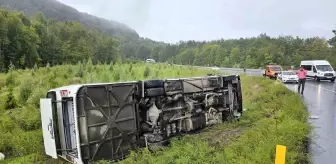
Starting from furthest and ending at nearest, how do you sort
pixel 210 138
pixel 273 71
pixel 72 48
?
pixel 72 48 → pixel 273 71 → pixel 210 138

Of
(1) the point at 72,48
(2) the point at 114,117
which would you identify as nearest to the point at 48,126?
(2) the point at 114,117

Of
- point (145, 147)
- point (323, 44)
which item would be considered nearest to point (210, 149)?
point (145, 147)

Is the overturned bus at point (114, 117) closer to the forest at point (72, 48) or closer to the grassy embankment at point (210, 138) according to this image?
the grassy embankment at point (210, 138)

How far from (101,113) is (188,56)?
116m

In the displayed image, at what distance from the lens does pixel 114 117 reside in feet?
26.2

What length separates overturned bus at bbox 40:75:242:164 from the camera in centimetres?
736

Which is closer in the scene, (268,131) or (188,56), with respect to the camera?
(268,131)

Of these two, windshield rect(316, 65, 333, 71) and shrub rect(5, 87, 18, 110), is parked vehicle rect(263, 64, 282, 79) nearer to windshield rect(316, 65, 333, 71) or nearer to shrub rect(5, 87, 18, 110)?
windshield rect(316, 65, 333, 71)

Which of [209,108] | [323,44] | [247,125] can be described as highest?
[323,44]

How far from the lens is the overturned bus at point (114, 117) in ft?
24.1

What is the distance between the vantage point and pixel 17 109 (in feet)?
42.6

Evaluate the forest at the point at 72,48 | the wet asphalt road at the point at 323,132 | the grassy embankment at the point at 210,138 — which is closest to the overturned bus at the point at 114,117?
the grassy embankment at the point at 210,138

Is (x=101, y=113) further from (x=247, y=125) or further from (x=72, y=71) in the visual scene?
(x=72, y=71)

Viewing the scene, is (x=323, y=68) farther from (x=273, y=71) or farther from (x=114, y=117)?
(x=114, y=117)
